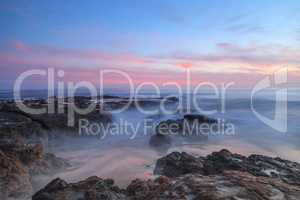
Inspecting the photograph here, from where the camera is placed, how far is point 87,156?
1050cm

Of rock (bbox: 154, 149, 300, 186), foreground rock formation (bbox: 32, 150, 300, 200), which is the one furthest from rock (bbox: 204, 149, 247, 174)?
foreground rock formation (bbox: 32, 150, 300, 200)

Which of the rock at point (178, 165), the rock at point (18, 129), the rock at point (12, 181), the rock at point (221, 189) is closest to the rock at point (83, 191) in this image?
the rock at point (221, 189)

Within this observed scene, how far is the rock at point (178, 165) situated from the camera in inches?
280

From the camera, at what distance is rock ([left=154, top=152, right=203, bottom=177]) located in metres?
7.12

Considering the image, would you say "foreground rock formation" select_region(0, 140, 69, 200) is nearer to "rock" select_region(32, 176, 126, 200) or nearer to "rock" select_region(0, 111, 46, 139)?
"rock" select_region(32, 176, 126, 200)

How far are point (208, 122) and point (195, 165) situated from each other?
11.3 meters

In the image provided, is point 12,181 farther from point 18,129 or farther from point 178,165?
point 18,129

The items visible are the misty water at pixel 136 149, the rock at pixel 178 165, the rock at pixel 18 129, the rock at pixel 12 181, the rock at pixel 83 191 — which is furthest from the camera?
the rock at pixel 18 129

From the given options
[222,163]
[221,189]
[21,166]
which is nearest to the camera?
[221,189]

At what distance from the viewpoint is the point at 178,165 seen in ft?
24.6

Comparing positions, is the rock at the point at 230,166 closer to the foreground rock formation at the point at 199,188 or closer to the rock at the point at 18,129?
the foreground rock formation at the point at 199,188

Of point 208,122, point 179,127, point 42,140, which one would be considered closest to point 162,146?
point 179,127

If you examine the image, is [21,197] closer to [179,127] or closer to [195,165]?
[195,165]

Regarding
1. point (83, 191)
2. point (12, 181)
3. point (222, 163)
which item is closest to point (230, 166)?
point (222, 163)
